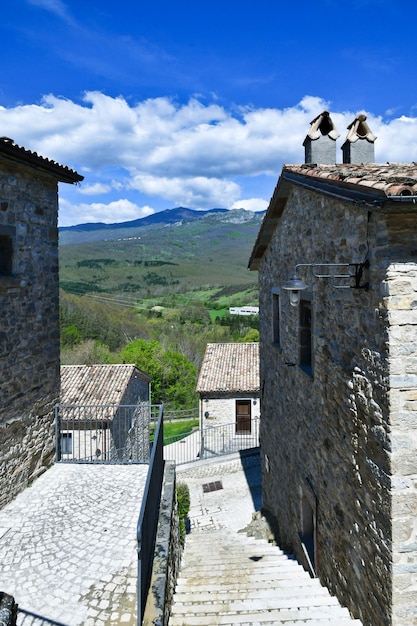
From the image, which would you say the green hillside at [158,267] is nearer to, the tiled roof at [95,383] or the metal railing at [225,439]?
the tiled roof at [95,383]

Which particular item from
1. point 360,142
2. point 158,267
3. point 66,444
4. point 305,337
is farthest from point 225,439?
point 158,267

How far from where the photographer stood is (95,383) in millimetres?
18125

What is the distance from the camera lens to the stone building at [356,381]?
3906 millimetres

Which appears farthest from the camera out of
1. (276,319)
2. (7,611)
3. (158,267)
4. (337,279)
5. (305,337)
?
(158,267)

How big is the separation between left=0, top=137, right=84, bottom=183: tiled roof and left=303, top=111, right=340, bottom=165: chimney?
13.7ft

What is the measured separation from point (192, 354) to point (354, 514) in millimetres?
34363

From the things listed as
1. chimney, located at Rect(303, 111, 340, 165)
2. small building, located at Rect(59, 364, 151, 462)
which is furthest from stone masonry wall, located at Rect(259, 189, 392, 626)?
small building, located at Rect(59, 364, 151, 462)

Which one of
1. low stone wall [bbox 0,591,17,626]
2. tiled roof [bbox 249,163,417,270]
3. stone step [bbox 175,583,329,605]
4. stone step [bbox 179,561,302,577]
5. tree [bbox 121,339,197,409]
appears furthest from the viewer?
tree [bbox 121,339,197,409]

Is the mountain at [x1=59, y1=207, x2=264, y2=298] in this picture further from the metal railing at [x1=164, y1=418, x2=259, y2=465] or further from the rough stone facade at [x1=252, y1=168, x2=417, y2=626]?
the rough stone facade at [x1=252, y1=168, x2=417, y2=626]

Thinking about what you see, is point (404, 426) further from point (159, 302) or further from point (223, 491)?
point (159, 302)

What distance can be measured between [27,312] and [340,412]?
16.1 ft

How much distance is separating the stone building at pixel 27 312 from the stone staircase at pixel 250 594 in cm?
304

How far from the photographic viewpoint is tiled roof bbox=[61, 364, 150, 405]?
17156 millimetres

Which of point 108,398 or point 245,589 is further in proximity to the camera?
point 108,398
